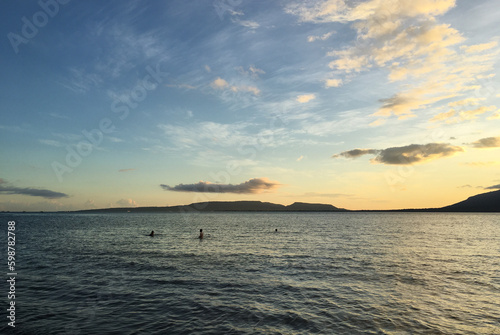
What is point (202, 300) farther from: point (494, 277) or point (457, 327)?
point (494, 277)

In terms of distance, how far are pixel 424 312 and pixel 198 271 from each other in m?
20.8

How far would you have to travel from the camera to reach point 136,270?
3016cm

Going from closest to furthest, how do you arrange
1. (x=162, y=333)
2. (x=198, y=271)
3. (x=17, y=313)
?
(x=162, y=333)
(x=17, y=313)
(x=198, y=271)

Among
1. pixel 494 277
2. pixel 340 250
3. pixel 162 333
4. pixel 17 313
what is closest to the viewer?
pixel 162 333

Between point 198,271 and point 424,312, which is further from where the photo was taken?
point 198,271

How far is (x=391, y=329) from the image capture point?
15.4m

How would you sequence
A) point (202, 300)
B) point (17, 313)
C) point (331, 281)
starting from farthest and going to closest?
point (331, 281) → point (202, 300) → point (17, 313)

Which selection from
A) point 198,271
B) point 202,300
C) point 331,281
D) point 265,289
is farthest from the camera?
point 198,271

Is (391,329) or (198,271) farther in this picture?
(198,271)

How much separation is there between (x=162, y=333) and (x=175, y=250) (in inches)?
1268

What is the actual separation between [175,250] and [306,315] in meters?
32.8

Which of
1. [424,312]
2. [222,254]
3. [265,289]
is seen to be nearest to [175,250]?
[222,254]

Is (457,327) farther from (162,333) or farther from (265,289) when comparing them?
(162,333)

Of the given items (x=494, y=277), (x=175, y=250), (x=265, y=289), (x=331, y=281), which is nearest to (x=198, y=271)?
(x=265, y=289)
